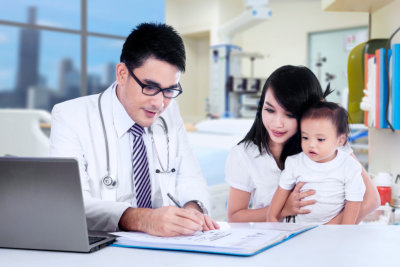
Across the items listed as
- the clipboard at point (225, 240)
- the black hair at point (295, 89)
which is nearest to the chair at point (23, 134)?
the black hair at point (295, 89)

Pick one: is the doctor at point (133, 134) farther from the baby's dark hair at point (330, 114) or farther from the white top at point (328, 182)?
the baby's dark hair at point (330, 114)

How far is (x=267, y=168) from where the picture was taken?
1644mm

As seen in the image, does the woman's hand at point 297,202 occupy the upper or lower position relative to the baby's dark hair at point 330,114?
lower

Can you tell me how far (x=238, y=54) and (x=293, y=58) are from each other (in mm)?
2015

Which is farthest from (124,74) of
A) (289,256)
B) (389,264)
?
(389,264)

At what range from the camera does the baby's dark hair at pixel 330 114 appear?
4.77 feet

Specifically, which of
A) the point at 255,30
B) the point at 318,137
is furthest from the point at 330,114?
the point at 255,30

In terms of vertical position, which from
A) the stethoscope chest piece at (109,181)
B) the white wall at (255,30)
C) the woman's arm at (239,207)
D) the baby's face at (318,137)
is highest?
the white wall at (255,30)

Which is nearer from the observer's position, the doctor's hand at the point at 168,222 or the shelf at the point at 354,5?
the doctor's hand at the point at 168,222

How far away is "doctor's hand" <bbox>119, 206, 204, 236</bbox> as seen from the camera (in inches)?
40.6

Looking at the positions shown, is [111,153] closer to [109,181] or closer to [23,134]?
[109,181]

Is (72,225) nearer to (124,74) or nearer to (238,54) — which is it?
(124,74)

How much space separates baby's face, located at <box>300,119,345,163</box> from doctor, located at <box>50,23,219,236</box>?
43 cm

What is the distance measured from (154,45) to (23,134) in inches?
86.9
